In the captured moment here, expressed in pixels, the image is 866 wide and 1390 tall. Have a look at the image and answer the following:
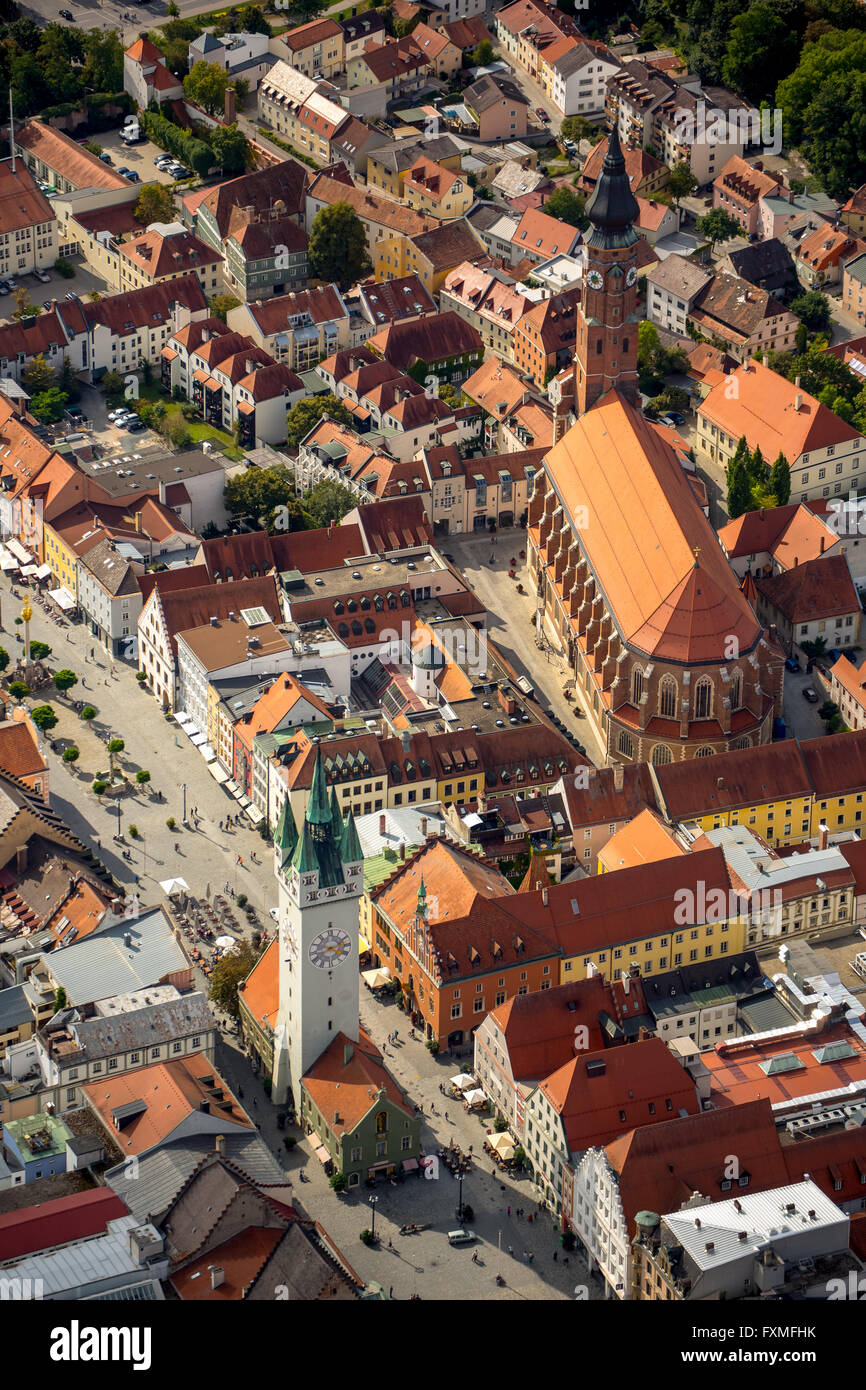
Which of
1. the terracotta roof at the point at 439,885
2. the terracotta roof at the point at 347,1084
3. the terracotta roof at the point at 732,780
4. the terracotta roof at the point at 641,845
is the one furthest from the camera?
the terracotta roof at the point at 732,780

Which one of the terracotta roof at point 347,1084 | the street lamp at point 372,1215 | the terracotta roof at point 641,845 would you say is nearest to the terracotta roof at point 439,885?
the terracotta roof at point 641,845

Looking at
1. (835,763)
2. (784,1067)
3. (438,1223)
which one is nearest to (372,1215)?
(438,1223)

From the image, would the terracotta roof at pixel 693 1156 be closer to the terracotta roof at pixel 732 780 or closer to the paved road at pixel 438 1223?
the paved road at pixel 438 1223
